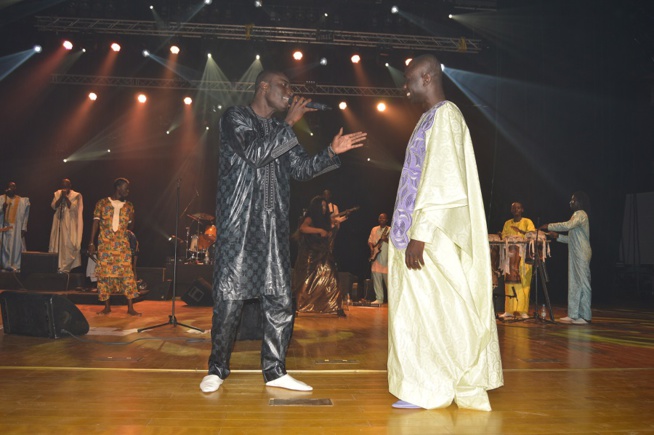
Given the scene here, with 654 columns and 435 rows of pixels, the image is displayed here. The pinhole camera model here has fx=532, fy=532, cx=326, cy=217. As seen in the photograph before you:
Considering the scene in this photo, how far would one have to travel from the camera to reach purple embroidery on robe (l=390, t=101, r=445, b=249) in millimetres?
2861

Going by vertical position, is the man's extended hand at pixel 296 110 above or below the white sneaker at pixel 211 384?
above

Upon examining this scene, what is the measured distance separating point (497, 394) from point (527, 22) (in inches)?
372

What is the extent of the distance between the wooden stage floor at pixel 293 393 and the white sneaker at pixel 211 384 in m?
0.04

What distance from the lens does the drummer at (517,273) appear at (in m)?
7.88

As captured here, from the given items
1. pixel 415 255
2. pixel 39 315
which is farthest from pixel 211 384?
pixel 39 315

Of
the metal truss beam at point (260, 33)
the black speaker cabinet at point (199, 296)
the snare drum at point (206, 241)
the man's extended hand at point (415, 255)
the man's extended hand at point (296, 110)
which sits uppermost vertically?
the metal truss beam at point (260, 33)

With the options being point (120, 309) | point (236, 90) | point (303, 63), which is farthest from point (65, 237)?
point (303, 63)

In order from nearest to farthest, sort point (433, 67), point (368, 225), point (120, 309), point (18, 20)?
point (433, 67) < point (120, 309) < point (18, 20) < point (368, 225)

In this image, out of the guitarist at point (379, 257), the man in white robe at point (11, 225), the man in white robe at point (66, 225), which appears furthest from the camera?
the man in white robe at point (66, 225)

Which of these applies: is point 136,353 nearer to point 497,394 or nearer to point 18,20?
point 497,394

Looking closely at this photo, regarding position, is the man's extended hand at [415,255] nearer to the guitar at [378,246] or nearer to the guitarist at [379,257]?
the guitar at [378,246]

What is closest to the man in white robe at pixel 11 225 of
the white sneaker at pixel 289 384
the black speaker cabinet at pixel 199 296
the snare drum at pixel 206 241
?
the snare drum at pixel 206 241

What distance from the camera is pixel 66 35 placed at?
425 inches

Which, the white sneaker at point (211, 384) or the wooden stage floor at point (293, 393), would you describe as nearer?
the wooden stage floor at point (293, 393)
